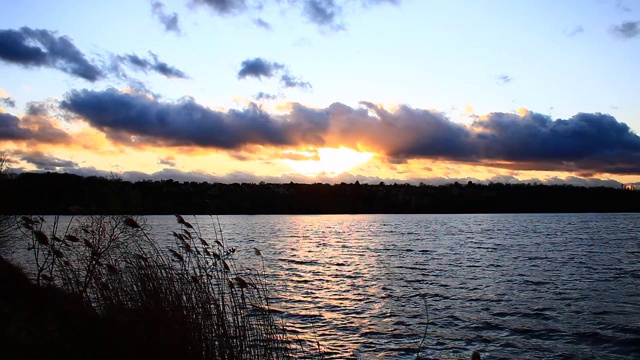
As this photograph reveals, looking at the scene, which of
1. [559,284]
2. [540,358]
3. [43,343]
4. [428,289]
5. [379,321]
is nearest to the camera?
[43,343]

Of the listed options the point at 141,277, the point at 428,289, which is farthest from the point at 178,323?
the point at 428,289

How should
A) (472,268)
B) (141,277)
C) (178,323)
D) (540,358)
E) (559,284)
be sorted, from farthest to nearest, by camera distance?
(472,268) → (559,284) → (540,358) → (141,277) → (178,323)

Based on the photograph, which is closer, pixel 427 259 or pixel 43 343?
pixel 43 343

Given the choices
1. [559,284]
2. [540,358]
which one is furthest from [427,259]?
[540,358]

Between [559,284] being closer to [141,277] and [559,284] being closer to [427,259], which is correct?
[427,259]

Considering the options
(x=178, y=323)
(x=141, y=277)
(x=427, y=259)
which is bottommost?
(x=427, y=259)

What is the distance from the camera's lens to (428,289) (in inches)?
1252

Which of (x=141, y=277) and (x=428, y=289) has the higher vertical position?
(x=141, y=277)

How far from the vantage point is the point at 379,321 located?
22547 mm

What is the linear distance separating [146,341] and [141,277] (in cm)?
226

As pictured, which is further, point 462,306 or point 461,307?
point 462,306

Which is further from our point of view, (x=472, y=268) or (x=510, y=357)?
(x=472, y=268)

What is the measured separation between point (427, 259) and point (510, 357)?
34879 mm

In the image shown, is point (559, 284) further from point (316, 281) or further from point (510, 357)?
point (510, 357)
